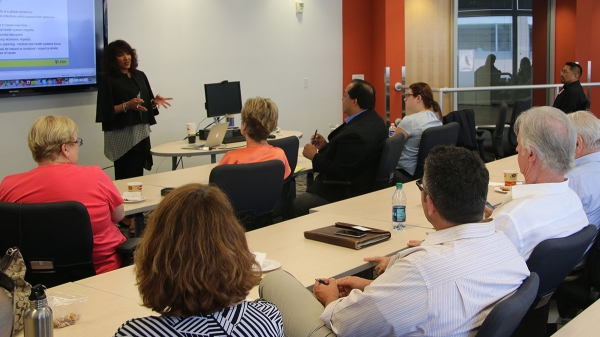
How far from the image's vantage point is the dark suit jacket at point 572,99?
26.9 feet

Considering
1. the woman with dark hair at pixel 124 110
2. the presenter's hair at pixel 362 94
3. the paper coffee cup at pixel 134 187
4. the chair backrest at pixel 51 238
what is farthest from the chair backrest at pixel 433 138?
the chair backrest at pixel 51 238

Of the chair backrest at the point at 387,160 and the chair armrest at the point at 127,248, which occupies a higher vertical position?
the chair backrest at the point at 387,160

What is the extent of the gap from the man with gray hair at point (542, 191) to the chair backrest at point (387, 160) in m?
1.80

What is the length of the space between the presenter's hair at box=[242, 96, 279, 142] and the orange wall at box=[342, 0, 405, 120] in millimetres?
5528

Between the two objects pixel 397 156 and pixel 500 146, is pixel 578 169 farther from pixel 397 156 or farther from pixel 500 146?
pixel 500 146

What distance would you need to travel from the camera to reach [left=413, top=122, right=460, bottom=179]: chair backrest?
5051 millimetres

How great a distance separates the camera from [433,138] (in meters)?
5.10

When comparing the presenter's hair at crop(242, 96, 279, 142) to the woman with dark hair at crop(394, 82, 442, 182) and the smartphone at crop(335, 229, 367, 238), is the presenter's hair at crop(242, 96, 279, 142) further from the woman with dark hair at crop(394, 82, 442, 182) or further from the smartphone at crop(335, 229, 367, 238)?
the woman with dark hair at crop(394, 82, 442, 182)

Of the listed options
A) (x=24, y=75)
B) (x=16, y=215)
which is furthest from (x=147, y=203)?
(x=24, y=75)

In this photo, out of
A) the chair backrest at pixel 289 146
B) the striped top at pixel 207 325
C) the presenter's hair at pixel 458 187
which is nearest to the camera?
the striped top at pixel 207 325

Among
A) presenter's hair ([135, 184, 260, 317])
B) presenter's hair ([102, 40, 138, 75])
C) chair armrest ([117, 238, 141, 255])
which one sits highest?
presenter's hair ([102, 40, 138, 75])

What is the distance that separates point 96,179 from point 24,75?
126 inches

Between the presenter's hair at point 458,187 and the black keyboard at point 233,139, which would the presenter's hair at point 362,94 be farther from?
the presenter's hair at point 458,187

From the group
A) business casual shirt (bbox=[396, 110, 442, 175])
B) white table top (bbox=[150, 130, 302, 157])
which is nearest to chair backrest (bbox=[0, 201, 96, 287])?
white table top (bbox=[150, 130, 302, 157])
